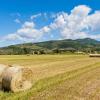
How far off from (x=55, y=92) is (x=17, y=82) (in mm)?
2263

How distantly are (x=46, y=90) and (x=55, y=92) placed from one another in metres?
0.70

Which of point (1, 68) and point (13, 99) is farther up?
point (1, 68)

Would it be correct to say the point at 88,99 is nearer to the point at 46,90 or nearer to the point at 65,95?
the point at 65,95

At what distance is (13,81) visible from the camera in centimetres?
1385

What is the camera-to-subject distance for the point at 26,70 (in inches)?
596

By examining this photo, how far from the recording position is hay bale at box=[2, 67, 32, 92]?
13.8 meters

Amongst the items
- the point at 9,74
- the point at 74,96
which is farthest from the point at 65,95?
the point at 9,74

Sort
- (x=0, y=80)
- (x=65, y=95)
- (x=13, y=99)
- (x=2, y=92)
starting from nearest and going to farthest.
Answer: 1. (x=13, y=99)
2. (x=65, y=95)
3. (x=2, y=92)
4. (x=0, y=80)

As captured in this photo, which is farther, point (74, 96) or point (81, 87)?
point (81, 87)

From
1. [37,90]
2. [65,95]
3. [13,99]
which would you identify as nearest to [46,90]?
[37,90]

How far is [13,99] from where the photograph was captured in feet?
38.4

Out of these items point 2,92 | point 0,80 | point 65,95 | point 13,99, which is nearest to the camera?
point 13,99

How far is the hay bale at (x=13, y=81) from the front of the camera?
13778mm

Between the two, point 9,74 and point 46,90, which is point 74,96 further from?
point 9,74
